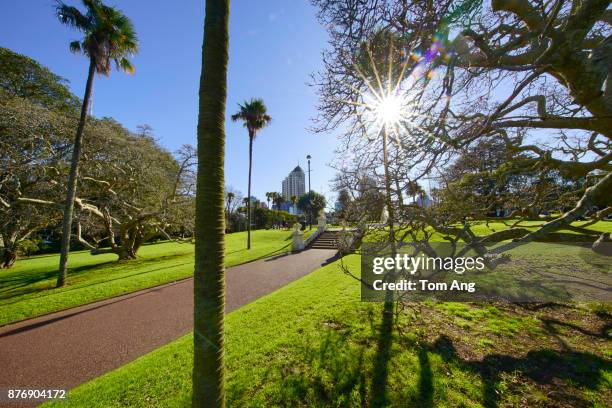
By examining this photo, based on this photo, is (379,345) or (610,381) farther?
(379,345)

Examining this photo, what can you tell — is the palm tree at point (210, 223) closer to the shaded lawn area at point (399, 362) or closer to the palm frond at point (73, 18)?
the shaded lawn area at point (399, 362)

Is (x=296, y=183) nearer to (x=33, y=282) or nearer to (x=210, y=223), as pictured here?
(x=33, y=282)

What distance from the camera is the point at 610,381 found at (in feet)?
10.6

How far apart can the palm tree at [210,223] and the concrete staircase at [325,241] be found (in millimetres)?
16977

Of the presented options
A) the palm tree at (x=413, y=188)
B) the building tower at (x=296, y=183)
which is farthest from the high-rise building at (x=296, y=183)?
the palm tree at (x=413, y=188)

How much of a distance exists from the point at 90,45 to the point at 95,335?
1205 cm

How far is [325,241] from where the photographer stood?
21.2 meters

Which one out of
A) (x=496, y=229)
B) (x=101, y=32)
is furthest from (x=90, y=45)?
(x=496, y=229)

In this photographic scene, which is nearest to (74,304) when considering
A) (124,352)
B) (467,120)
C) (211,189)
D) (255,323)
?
(124,352)

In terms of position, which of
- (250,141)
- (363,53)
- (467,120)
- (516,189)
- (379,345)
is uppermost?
(250,141)

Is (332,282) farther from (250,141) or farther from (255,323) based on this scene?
(250,141)

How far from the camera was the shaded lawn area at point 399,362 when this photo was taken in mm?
3232

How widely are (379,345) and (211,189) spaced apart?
4.44 metres

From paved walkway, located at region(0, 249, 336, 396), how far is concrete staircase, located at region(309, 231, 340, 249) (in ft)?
34.1
